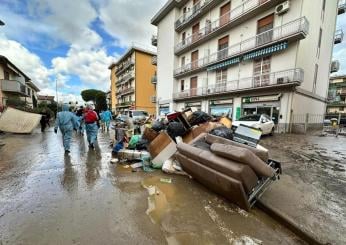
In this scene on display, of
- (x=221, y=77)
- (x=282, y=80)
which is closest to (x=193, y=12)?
(x=221, y=77)

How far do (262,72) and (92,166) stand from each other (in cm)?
1448

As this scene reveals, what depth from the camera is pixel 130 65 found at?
122 feet

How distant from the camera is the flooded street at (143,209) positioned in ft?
6.99

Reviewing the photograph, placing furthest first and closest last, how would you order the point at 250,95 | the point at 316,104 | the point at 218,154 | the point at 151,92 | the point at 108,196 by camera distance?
the point at 151,92, the point at 316,104, the point at 250,95, the point at 108,196, the point at 218,154

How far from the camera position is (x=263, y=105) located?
14.2 m

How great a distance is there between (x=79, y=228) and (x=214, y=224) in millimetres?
1748

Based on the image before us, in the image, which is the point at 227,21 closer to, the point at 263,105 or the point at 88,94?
the point at 263,105

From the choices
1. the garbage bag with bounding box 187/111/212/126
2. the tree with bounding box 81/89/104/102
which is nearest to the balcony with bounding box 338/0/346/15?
the garbage bag with bounding box 187/111/212/126

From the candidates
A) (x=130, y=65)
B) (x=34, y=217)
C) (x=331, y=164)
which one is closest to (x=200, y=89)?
(x=331, y=164)

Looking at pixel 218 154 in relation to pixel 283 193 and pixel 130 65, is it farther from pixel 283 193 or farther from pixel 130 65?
pixel 130 65

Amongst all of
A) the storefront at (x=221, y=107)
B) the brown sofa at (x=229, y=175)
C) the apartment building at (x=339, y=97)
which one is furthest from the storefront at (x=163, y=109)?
the apartment building at (x=339, y=97)

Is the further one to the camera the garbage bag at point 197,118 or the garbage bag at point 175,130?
the garbage bag at point 197,118

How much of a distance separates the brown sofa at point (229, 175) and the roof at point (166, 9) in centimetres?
2360

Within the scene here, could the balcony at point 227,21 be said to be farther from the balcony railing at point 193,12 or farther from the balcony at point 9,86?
the balcony at point 9,86
